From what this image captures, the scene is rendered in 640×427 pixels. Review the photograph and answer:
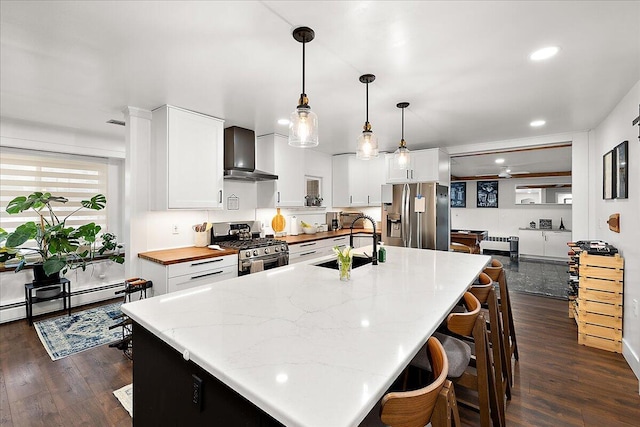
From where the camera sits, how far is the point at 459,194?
359 inches

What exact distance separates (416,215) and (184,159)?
3503 millimetres

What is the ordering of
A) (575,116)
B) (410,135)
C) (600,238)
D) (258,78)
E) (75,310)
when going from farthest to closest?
(410,135) → (75,310) → (600,238) → (575,116) → (258,78)

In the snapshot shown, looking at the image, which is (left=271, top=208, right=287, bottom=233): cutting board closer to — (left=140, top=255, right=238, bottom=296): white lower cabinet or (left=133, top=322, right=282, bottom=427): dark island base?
(left=140, top=255, right=238, bottom=296): white lower cabinet

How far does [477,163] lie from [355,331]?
6384mm

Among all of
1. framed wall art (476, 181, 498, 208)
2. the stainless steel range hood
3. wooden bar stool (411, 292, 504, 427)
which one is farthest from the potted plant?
framed wall art (476, 181, 498, 208)

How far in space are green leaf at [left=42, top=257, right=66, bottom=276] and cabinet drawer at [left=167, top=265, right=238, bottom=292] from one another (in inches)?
60.7

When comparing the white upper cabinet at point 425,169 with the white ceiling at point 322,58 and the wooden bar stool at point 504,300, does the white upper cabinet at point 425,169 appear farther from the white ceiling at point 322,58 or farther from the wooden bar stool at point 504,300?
the wooden bar stool at point 504,300

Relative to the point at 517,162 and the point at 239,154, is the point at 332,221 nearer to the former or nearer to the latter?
the point at 239,154

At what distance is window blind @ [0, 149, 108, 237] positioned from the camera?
3848 millimetres

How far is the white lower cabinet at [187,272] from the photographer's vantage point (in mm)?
2922

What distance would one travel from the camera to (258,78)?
96.9 inches

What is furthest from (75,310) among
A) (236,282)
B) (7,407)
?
(236,282)

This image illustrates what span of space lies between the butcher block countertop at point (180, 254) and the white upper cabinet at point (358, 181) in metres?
2.72

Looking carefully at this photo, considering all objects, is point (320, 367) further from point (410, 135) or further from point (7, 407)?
point (410, 135)
